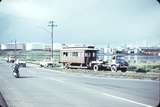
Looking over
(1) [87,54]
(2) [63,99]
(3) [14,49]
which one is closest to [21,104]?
(2) [63,99]

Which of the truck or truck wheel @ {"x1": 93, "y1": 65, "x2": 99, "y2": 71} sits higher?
the truck

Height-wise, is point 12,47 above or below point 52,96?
above

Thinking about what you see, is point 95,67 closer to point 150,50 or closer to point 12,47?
point 150,50

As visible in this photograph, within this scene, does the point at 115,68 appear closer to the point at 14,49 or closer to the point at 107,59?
the point at 107,59

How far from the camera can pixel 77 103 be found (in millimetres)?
6980

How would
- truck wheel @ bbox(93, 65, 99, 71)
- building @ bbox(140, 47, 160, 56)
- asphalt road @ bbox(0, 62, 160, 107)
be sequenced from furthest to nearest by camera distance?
truck wheel @ bbox(93, 65, 99, 71)
asphalt road @ bbox(0, 62, 160, 107)
building @ bbox(140, 47, 160, 56)

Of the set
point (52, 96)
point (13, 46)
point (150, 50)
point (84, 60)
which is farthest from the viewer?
point (84, 60)

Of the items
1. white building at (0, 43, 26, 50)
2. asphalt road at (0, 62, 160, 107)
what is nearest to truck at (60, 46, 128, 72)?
asphalt road at (0, 62, 160, 107)

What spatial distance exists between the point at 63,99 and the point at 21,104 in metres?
1.03

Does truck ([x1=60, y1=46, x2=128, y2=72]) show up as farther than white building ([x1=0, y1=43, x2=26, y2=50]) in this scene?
Yes

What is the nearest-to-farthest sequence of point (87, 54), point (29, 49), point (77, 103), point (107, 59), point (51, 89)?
1. point (29, 49)
2. point (77, 103)
3. point (51, 89)
4. point (107, 59)
5. point (87, 54)

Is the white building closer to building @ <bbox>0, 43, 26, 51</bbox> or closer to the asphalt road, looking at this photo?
building @ <bbox>0, 43, 26, 51</bbox>

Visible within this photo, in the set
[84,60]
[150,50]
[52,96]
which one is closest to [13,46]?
[150,50]

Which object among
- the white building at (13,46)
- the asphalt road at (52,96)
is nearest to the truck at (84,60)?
the asphalt road at (52,96)
